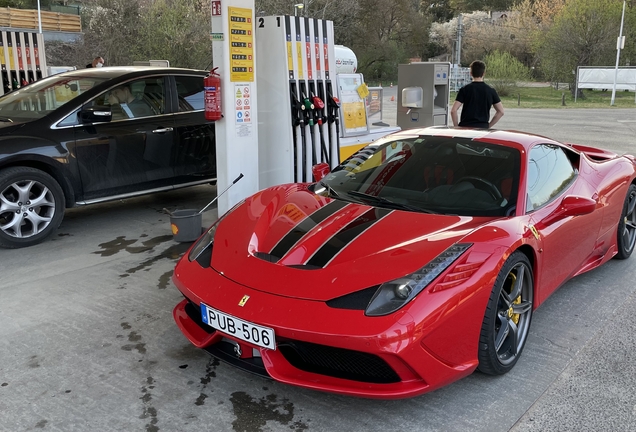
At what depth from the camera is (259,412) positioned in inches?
108

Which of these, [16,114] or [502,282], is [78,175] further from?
[502,282]

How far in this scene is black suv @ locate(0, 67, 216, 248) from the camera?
538 cm

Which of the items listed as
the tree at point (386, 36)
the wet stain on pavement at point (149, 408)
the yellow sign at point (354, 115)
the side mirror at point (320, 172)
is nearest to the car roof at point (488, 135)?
the side mirror at point (320, 172)

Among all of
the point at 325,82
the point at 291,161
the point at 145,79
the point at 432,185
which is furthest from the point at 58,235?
the point at 432,185

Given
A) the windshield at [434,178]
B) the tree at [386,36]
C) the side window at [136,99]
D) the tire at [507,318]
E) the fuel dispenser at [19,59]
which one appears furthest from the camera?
the tree at [386,36]

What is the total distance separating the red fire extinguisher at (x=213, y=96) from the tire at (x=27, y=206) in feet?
5.41

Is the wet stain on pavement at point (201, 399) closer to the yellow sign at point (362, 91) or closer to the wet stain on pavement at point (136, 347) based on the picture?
the wet stain on pavement at point (136, 347)

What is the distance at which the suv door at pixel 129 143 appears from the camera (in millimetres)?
5867

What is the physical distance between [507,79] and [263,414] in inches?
1494

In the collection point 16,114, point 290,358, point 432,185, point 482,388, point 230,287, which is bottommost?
point 482,388

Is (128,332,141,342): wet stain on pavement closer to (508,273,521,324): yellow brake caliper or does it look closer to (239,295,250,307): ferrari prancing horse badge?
(239,295,250,307): ferrari prancing horse badge

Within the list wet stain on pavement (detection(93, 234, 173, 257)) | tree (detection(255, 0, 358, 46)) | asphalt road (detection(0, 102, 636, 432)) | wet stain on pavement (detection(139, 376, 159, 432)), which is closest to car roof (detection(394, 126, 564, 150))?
asphalt road (detection(0, 102, 636, 432))

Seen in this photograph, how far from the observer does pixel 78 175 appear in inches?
227

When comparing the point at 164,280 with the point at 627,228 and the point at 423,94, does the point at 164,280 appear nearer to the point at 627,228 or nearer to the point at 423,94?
the point at 627,228
